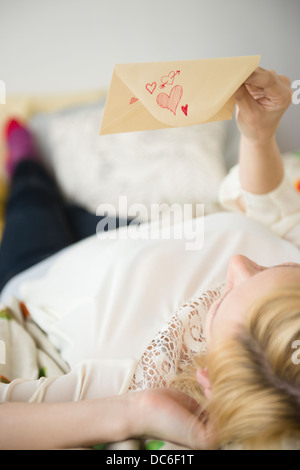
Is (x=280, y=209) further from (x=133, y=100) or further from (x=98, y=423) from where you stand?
(x=98, y=423)

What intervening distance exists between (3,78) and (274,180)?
45.5 inches

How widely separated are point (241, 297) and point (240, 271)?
0.07m

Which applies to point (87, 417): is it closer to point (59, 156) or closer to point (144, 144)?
point (144, 144)

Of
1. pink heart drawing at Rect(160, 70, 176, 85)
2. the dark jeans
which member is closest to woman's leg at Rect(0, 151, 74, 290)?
the dark jeans

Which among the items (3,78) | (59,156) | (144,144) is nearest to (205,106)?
(144,144)

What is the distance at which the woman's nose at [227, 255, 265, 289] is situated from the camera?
1.81 ft

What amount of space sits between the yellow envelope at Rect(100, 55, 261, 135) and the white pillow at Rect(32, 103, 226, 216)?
0.72 m

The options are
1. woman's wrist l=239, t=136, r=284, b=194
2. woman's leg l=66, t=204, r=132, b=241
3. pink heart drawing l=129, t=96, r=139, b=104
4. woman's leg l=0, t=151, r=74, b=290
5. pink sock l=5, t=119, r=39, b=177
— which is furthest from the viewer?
pink sock l=5, t=119, r=39, b=177

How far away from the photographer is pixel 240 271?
22.1 inches

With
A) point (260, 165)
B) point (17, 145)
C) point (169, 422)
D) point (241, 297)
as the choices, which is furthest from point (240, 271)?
point (17, 145)

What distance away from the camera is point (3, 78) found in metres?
1.54

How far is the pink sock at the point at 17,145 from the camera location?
1.45 meters

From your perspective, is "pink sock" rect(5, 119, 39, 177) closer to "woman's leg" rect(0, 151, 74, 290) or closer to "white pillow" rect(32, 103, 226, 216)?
"woman's leg" rect(0, 151, 74, 290)

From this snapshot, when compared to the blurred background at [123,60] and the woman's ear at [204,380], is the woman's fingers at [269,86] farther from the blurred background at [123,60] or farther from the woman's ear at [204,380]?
the blurred background at [123,60]
